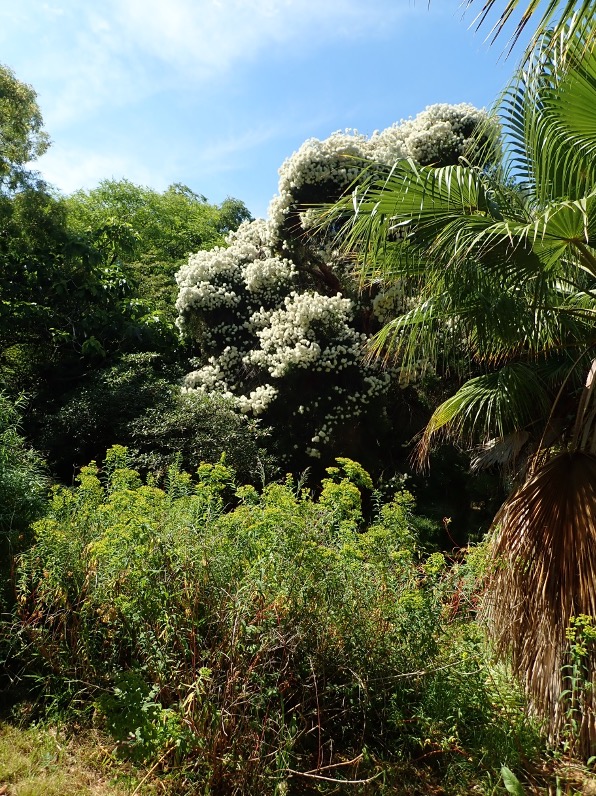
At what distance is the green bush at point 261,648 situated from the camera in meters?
3.36

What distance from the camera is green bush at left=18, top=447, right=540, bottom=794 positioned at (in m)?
3.36

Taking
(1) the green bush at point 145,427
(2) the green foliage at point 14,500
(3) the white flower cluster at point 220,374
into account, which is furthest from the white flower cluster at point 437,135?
(2) the green foliage at point 14,500

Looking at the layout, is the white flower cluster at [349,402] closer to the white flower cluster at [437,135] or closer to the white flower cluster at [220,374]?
the white flower cluster at [220,374]

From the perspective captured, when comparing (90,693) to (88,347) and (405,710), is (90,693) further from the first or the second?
(88,347)

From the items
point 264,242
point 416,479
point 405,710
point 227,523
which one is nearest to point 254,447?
point 416,479

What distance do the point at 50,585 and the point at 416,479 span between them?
7.13m

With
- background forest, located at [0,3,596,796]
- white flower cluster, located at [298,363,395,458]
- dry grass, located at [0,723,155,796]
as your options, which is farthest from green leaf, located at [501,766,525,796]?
white flower cluster, located at [298,363,395,458]

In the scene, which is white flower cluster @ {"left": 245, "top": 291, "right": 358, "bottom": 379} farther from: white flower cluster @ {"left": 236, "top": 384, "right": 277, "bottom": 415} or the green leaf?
the green leaf

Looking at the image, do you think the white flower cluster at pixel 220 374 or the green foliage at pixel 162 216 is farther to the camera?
the green foliage at pixel 162 216

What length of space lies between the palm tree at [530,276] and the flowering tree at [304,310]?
16.6 ft

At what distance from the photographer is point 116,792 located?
3438 mm

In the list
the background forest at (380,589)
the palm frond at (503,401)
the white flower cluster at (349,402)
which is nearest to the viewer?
the background forest at (380,589)

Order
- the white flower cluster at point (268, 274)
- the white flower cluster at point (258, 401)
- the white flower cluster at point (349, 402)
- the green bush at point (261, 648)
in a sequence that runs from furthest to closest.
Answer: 1. the white flower cluster at point (268, 274)
2. the white flower cluster at point (258, 401)
3. the white flower cluster at point (349, 402)
4. the green bush at point (261, 648)

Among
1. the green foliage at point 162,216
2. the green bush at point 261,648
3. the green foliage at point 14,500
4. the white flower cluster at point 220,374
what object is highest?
the green foliage at point 162,216
